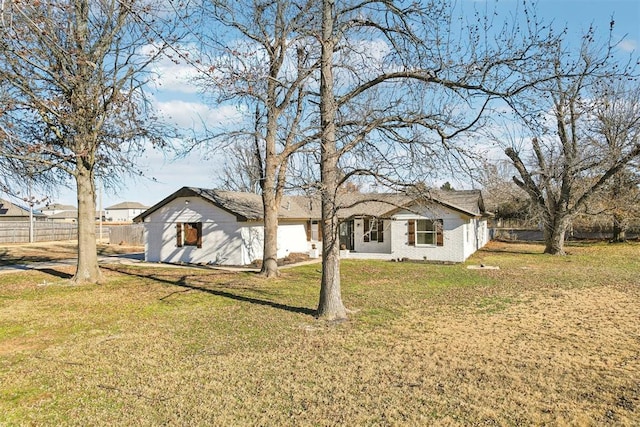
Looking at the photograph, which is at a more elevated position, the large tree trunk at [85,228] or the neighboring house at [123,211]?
the neighboring house at [123,211]

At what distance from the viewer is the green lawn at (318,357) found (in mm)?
4730

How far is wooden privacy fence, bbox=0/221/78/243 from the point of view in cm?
3525

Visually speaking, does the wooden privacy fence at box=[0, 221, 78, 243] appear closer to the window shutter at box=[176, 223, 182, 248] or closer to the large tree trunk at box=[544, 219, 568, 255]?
the window shutter at box=[176, 223, 182, 248]

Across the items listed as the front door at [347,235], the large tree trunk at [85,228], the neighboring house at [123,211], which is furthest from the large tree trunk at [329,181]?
the neighboring house at [123,211]

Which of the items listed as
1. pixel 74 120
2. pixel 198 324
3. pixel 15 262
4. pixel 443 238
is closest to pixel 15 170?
pixel 74 120

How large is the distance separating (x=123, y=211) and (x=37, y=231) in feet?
213

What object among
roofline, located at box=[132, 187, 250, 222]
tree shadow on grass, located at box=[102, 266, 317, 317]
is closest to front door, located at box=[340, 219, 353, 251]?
roofline, located at box=[132, 187, 250, 222]

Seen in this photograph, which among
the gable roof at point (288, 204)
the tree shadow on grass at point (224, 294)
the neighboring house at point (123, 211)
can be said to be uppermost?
the neighboring house at point (123, 211)

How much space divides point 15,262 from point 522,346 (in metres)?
23.5

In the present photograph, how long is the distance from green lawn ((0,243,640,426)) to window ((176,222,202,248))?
807 centimetres

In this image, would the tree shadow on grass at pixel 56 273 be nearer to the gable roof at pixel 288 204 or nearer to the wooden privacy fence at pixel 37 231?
the gable roof at pixel 288 204

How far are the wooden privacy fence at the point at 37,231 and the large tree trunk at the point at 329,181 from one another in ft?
120

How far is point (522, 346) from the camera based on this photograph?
23.2 feet

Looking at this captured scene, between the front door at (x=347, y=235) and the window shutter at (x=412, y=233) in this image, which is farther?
the front door at (x=347, y=235)
